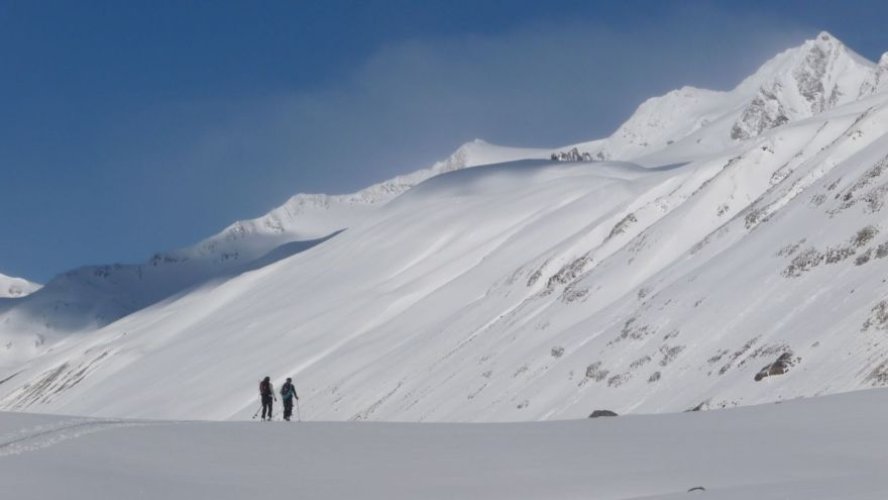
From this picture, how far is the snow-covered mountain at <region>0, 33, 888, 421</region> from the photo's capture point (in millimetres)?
53125

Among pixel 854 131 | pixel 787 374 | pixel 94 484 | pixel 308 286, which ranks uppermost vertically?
pixel 308 286

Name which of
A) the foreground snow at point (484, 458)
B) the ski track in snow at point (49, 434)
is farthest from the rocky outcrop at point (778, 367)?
the ski track in snow at point (49, 434)

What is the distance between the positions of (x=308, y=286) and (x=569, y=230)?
5183 centimetres

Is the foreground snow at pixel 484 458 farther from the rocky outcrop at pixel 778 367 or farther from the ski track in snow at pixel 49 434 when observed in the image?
the rocky outcrop at pixel 778 367

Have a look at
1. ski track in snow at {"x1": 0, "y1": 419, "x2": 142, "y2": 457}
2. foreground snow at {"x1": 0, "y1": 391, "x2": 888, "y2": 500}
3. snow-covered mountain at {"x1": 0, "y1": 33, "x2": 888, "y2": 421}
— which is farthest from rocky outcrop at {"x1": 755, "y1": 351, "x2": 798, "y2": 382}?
ski track in snow at {"x1": 0, "y1": 419, "x2": 142, "y2": 457}

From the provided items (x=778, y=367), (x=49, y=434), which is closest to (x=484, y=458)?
(x=49, y=434)

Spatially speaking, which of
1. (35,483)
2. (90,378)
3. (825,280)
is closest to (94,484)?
(35,483)

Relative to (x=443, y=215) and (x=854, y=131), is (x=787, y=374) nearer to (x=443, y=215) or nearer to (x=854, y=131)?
(x=854, y=131)

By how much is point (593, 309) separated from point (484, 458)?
53.4m

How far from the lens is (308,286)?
164875 mm

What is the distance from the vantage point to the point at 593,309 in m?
78.2

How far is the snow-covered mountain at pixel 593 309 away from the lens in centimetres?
5312

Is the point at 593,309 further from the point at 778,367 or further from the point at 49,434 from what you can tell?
the point at 49,434

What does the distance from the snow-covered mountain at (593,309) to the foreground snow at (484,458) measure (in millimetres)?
15333
